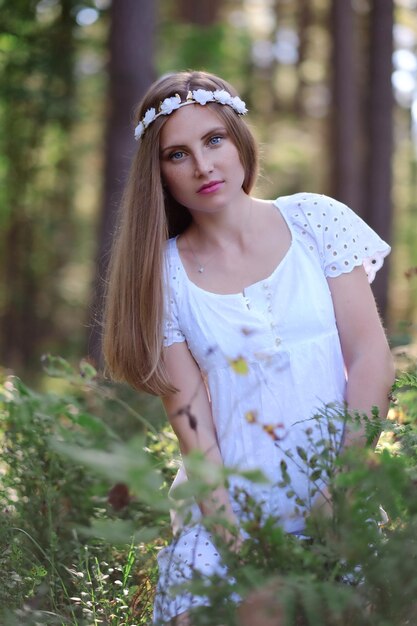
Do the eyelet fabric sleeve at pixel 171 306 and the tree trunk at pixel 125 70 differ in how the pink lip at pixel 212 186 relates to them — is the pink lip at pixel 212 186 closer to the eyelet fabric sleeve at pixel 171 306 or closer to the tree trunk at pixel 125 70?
the eyelet fabric sleeve at pixel 171 306

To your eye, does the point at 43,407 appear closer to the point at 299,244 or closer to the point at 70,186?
the point at 299,244

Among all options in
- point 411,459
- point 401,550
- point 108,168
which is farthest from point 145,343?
point 108,168

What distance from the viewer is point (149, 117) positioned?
9.50 feet

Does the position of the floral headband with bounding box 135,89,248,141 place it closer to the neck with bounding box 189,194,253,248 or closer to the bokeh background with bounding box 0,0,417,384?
the neck with bounding box 189,194,253,248

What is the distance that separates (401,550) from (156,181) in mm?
1534

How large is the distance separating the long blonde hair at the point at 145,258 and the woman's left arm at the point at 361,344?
0.54 meters

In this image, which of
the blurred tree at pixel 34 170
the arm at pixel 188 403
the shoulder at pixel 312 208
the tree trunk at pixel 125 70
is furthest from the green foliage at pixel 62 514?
the blurred tree at pixel 34 170

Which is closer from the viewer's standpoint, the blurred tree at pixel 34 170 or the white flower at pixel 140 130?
the white flower at pixel 140 130

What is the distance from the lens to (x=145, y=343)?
2828 millimetres

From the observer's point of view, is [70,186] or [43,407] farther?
[70,186]

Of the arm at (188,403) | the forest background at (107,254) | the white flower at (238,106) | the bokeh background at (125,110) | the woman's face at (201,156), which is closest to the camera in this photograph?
the forest background at (107,254)

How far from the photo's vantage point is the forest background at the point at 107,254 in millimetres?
1879

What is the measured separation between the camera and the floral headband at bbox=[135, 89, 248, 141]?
2844mm

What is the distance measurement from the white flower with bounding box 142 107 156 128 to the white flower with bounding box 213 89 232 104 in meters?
0.20
